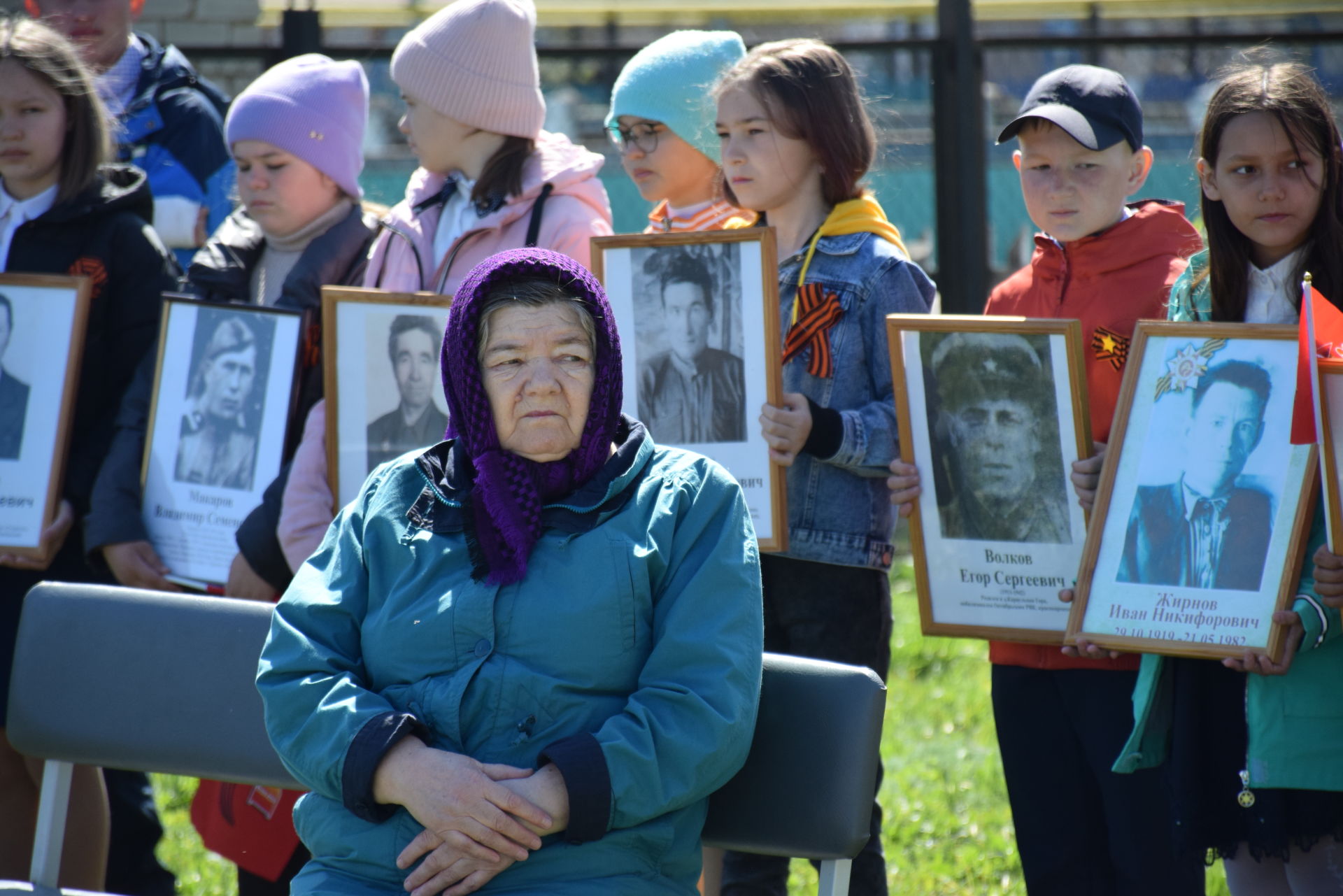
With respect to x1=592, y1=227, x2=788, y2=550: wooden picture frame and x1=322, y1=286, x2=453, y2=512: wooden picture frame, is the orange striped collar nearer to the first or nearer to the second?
x1=592, y1=227, x2=788, y2=550: wooden picture frame

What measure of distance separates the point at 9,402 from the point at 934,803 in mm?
3232

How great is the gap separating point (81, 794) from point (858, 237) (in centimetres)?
253

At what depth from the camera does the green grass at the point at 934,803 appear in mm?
4379

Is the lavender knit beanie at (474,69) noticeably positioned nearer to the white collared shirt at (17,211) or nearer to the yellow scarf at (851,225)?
the yellow scarf at (851,225)

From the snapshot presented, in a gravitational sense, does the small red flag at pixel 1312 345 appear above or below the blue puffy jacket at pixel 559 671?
above

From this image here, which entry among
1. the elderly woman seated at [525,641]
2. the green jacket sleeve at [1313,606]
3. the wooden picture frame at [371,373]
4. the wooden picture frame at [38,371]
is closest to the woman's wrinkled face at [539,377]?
the elderly woman seated at [525,641]

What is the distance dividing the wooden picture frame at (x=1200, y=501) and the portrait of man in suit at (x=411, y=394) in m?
1.71

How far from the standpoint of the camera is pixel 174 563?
3893 millimetres

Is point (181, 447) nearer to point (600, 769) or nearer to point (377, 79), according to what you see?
point (600, 769)

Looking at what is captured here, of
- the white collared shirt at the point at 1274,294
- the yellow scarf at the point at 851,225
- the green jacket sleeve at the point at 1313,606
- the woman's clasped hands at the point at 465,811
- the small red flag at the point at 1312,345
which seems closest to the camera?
the woman's clasped hands at the point at 465,811

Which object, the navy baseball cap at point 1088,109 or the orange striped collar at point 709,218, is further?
the orange striped collar at point 709,218

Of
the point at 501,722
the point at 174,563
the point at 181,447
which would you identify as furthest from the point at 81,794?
the point at 501,722

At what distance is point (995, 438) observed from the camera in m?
3.21

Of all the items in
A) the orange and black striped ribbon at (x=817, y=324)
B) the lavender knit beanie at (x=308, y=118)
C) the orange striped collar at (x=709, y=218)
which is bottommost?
the orange and black striped ribbon at (x=817, y=324)
